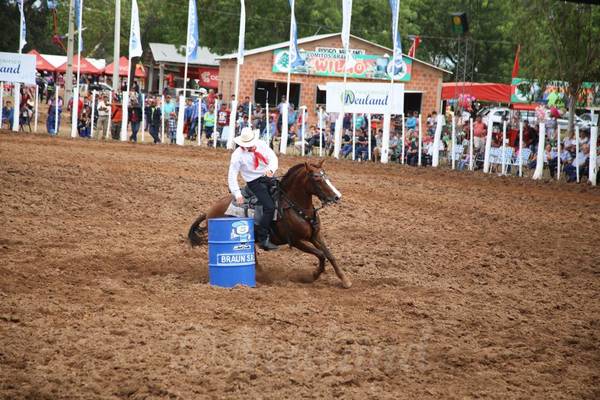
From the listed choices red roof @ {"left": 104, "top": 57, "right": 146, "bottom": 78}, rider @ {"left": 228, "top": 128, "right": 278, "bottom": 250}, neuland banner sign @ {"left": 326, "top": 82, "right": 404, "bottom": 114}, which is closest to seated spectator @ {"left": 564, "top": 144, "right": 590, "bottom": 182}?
neuland banner sign @ {"left": 326, "top": 82, "right": 404, "bottom": 114}

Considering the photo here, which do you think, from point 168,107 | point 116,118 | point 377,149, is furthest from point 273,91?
point 377,149

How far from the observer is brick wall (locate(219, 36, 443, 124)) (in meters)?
45.4

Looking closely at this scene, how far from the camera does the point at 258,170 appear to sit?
11.2 metres

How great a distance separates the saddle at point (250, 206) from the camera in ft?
36.8

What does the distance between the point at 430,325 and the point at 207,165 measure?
1476 cm

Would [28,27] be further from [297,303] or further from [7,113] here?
[297,303]

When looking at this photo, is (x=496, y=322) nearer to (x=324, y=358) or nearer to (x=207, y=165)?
(x=324, y=358)

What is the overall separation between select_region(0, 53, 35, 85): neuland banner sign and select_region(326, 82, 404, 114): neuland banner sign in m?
11.1

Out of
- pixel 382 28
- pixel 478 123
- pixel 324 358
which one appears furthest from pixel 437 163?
pixel 382 28

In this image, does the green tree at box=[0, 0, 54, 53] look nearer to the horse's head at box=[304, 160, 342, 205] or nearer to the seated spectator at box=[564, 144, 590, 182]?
the seated spectator at box=[564, 144, 590, 182]

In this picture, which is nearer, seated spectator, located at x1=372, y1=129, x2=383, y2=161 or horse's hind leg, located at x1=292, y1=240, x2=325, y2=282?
horse's hind leg, located at x1=292, y1=240, x2=325, y2=282

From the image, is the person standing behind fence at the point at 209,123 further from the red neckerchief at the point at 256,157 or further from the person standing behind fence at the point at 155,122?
the red neckerchief at the point at 256,157

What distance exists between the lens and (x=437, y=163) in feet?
90.6

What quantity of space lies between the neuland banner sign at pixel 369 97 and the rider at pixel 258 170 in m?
16.8
